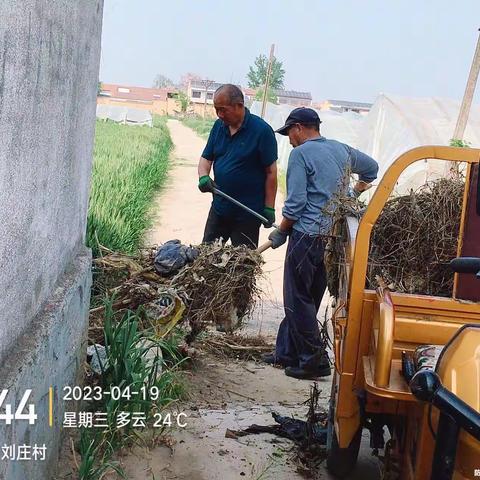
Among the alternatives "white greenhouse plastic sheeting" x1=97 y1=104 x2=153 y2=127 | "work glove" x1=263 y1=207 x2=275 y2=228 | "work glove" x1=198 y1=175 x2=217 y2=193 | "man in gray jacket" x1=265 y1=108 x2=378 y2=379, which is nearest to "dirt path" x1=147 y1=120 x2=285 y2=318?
"man in gray jacket" x1=265 y1=108 x2=378 y2=379

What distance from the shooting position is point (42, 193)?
280 centimetres

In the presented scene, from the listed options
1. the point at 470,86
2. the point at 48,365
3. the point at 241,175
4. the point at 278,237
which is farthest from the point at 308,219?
the point at 470,86

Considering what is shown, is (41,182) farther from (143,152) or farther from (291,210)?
(143,152)

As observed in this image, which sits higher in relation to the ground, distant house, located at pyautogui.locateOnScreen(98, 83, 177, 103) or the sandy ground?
distant house, located at pyautogui.locateOnScreen(98, 83, 177, 103)

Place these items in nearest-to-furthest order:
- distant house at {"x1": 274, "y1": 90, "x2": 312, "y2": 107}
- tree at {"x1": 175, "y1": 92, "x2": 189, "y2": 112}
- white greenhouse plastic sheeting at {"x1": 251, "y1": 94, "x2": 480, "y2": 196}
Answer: white greenhouse plastic sheeting at {"x1": 251, "y1": 94, "x2": 480, "y2": 196}
tree at {"x1": 175, "y1": 92, "x2": 189, "y2": 112}
distant house at {"x1": 274, "y1": 90, "x2": 312, "y2": 107}

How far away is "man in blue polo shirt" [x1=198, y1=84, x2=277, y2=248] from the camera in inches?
231

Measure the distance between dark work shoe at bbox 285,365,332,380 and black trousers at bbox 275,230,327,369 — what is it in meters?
0.04

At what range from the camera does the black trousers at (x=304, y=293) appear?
17.0 ft

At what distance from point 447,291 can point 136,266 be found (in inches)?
86.2

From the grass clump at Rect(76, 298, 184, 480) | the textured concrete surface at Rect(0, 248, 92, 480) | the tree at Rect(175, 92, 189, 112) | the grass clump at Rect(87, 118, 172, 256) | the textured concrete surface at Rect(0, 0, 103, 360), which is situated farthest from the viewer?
the tree at Rect(175, 92, 189, 112)

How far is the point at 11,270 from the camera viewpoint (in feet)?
7.89

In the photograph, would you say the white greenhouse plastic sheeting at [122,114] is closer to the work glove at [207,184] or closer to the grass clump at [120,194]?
the grass clump at [120,194]

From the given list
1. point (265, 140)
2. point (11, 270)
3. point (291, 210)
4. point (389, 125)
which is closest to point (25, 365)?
point (11, 270)
